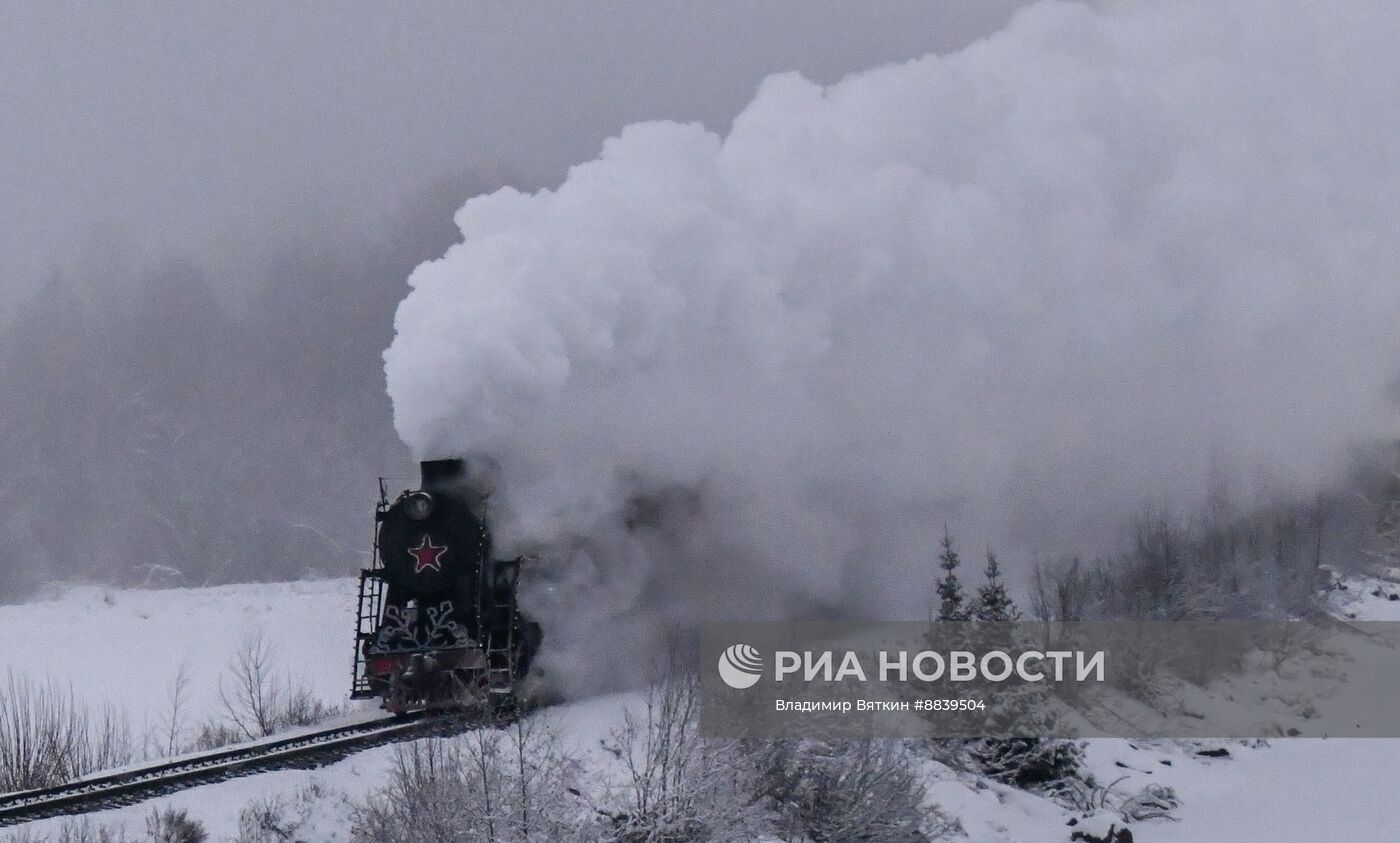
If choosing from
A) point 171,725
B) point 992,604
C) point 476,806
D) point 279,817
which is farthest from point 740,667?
point 171,725

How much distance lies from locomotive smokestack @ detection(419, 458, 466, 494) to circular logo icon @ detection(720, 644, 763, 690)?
4786 mm

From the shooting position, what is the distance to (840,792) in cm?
Answer: 1623

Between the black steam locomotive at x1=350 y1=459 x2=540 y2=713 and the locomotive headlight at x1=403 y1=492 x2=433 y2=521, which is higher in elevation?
the locomotive headlight at x1=403 y1=492 x2=433 y2=521

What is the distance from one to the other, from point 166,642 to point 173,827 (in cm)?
2489

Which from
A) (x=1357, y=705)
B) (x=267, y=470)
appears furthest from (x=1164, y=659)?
(x=267, y=470)

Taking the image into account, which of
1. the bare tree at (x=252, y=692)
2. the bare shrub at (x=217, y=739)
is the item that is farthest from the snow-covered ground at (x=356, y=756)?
the bare shrub at (x=217, y=739)

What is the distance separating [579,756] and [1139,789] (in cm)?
1252

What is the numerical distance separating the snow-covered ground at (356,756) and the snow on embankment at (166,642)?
70mm

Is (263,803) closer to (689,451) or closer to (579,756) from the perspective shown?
(579,756)

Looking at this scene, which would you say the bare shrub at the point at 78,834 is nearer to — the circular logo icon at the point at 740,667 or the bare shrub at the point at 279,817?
the bare shrub at the point at 279,817

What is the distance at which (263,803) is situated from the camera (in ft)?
43.3

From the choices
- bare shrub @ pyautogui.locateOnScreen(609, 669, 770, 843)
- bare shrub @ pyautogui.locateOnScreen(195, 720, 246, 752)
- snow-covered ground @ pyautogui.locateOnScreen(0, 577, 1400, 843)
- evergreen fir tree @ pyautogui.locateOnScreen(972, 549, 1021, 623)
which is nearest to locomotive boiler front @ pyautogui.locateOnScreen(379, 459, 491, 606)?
snow-covered ground @ pyautogui.locateOnScreen(0, 577, 1400, 843)

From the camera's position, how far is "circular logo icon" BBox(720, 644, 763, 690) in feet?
59.2

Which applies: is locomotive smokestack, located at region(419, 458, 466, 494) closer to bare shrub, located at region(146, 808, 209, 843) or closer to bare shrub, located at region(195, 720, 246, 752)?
bare shrub, located at region(195, 720, 246, 752)
